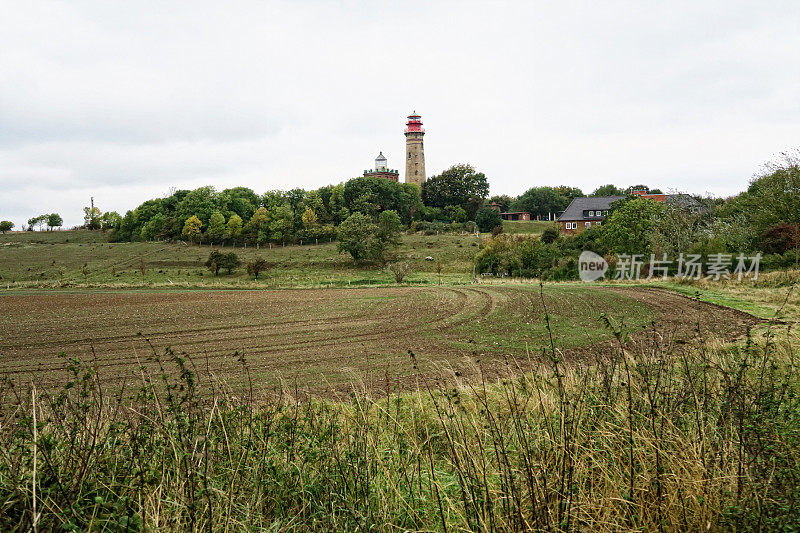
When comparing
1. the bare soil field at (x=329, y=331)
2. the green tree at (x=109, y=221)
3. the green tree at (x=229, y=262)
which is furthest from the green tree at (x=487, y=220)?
the green tree at (x=109, y=221)

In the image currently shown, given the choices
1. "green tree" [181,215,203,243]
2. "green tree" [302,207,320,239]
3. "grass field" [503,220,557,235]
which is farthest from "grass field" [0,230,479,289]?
"grass field" [503,220,557,235]

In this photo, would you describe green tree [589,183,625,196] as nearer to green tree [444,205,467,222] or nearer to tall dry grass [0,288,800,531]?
green tree [444,205,467,222]

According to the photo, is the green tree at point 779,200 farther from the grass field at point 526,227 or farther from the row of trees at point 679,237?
the grass field at point 526,227

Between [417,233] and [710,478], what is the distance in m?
71.9

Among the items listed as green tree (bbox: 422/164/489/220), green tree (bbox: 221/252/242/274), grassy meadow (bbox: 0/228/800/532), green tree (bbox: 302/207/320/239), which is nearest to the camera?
grassy meadow (bbox: 0/228/800/532)

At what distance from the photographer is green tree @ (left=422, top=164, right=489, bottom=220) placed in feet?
312

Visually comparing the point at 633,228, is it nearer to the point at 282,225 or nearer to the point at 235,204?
the point at 282,225

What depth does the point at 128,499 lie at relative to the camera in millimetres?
3350

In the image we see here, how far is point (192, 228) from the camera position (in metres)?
73.5

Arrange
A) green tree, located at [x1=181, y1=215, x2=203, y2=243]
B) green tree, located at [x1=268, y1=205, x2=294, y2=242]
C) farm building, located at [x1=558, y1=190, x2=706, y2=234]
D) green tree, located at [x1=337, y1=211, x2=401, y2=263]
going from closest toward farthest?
1. green tree, located at [x1=337, y1=211, x2=401, y2=263]
2. green tree, located at [x1=268, y1=205, x2=294, y2=242]
3. green tree, located at [x1=181, y1=215, x2=203, y2=243]
4. farm building, located at [x1=558, y1=190, x2=706, y2=234]

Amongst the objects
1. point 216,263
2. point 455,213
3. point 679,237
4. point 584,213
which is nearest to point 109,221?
point 216,263

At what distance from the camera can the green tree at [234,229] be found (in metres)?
73.0

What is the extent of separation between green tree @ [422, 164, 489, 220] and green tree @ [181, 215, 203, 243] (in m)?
45.2

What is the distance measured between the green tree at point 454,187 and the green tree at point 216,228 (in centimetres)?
4183
